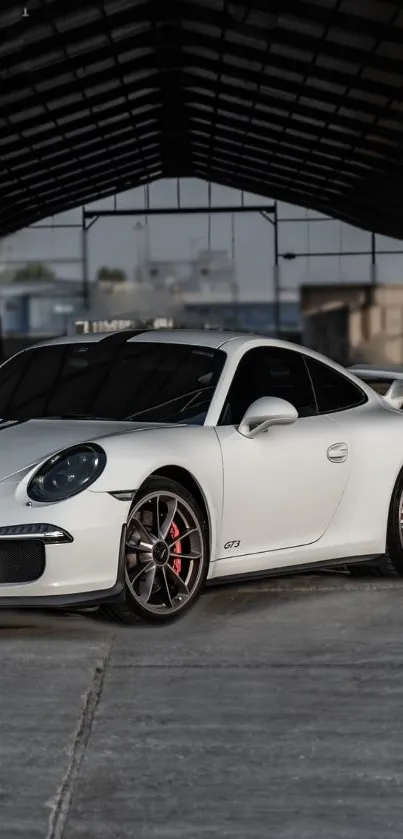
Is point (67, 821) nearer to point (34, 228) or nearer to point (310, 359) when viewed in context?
point (310, 359)

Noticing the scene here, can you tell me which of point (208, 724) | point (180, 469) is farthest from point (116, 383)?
point (208, 724)

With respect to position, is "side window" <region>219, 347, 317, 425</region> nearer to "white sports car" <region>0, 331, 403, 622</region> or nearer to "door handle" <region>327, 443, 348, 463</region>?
"white sports car" <region>0, 331, 403, 622</region>

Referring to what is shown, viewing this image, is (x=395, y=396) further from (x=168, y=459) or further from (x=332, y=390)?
(x=168, y=459)

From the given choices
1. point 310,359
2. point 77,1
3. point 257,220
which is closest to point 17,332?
point 257,220

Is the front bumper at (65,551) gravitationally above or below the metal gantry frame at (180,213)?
below

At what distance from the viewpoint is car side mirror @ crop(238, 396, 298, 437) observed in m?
6.52

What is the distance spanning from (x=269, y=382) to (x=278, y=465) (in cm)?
56

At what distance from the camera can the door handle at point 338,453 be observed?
23.1 feet

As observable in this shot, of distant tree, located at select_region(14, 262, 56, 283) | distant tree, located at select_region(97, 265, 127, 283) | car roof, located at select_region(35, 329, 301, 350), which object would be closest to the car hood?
car roof, located at select_region(35, 329, 301, 350)

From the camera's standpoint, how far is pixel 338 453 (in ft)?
23.2

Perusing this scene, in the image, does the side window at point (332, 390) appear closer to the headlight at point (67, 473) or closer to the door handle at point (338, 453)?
the door handle at point (338, 453)

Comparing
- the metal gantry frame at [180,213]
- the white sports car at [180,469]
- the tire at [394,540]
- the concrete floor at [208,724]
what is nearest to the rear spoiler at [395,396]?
the white sports car at [180,469]

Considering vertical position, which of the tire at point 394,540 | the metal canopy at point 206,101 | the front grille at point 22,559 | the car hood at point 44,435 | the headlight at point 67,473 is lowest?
the tire at point 394,540

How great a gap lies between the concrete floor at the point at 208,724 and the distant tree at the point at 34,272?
46991 millimetres
